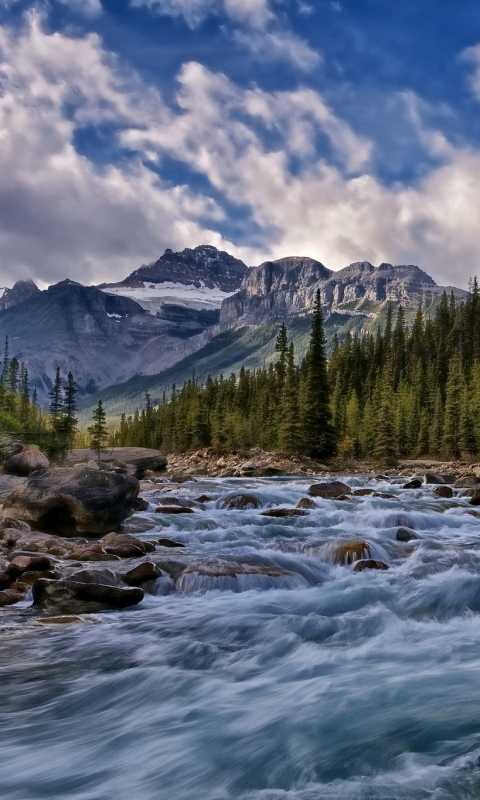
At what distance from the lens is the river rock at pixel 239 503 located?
23672 mm

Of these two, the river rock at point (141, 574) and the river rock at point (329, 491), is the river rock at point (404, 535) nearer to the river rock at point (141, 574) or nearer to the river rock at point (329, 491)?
the river rock at point (141, 574)

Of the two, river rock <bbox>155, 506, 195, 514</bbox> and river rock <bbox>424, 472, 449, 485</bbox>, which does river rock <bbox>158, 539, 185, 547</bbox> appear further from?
river rock <bbox>424, 472, 449, 485</bbox>

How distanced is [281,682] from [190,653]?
176cm

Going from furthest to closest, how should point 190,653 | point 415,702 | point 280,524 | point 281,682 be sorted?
point 280,524 < point 190,653 < point 281,682 < point 415,702

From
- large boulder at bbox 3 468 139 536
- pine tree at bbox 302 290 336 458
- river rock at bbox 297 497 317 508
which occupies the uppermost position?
pine tree at bbox 302 290 336 458

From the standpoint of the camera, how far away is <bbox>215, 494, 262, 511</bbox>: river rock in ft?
77.7

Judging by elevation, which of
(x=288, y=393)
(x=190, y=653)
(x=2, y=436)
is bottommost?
(x=190, y=653)

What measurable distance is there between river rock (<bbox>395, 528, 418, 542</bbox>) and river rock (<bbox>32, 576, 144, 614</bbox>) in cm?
880

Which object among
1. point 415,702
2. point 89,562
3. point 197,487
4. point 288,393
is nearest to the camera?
point 415,702

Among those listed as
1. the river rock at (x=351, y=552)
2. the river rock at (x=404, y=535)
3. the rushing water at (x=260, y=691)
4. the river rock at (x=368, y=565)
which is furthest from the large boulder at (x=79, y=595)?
the river rock at (x=404, y=535)

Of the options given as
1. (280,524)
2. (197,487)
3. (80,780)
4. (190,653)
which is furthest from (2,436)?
(80,780)

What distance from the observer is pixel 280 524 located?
1942 cm

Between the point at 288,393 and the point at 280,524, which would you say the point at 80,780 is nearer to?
the point at 280,524

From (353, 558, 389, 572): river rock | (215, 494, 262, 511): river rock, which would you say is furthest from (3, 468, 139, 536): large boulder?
(353, 558, 389, 572): river rock
